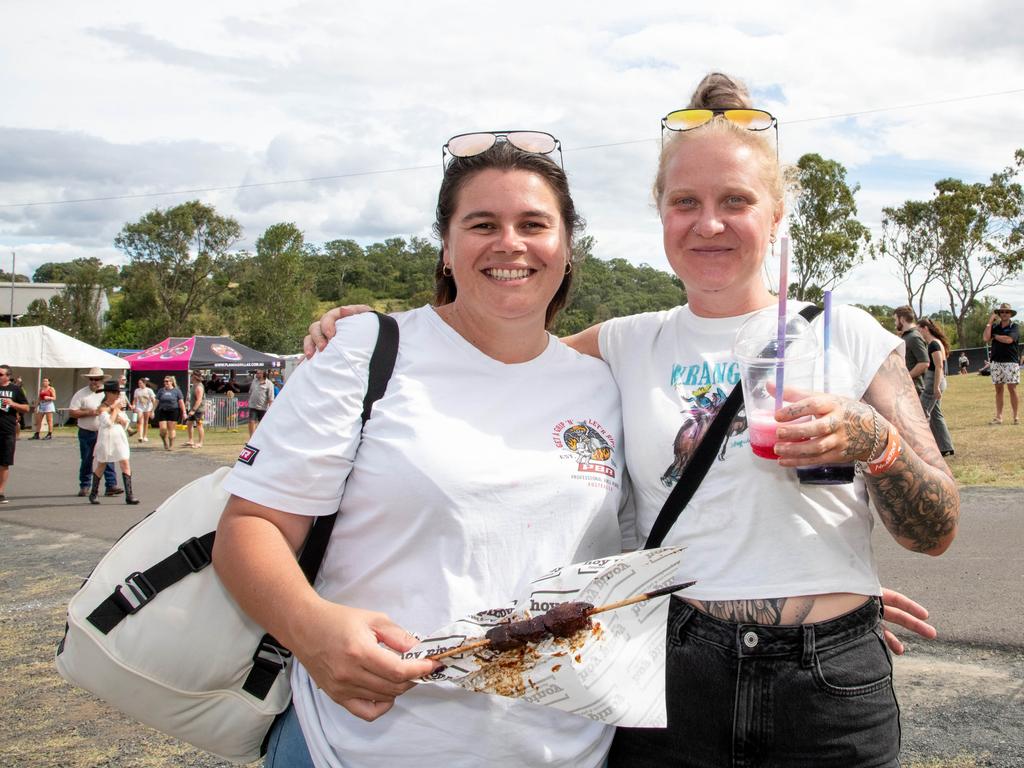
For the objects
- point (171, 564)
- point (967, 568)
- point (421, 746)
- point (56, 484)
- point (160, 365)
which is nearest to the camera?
point (421, 746)

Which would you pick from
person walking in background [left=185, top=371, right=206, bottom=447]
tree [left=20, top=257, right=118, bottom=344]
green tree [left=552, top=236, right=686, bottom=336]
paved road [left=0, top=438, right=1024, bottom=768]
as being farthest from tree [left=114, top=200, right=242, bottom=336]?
paved road [left=0, top=438, right=1024, bottom=768]

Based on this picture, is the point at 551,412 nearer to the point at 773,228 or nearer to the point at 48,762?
the point at 773,228

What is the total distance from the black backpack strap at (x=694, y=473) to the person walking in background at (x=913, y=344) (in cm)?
1027

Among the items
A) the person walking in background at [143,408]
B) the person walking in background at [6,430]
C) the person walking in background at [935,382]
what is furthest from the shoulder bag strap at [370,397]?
the person walking in background at [143,408]

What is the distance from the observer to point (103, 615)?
6.05 ft

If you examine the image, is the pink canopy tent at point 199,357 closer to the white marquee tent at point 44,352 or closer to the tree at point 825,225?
the white marquee tent at point 44,352

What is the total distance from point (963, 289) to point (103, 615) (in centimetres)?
5086

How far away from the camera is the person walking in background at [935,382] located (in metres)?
11.3

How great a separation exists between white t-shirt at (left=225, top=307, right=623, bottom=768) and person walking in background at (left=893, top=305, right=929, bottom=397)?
416 inches

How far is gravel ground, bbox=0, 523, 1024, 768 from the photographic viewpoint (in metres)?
3.49

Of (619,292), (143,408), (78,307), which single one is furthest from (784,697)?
(78,307)

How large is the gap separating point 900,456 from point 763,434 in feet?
0.98

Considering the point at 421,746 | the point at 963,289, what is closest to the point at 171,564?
the point at 421,746

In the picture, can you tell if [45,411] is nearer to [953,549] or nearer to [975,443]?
[975,443]
